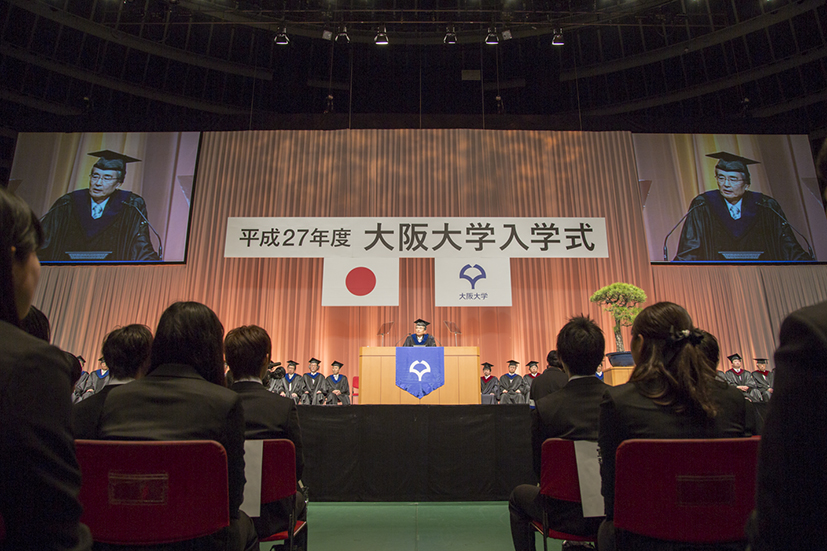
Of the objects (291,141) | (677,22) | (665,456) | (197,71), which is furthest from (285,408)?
(197,71)

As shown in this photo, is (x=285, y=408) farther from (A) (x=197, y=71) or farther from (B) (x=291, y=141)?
(A) (x=197, y=71)

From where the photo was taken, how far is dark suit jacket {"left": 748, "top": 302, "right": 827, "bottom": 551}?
47 cm

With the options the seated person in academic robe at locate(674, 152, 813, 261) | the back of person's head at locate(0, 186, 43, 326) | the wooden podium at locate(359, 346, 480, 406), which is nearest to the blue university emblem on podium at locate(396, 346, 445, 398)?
the wooden podium at locate(359, 346, 480, 406)

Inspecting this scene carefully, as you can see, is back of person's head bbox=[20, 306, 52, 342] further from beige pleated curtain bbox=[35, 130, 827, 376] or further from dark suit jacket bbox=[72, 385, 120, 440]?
beige pleated curtain bbox=[35, 130, 827, 376]

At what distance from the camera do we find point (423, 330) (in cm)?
763

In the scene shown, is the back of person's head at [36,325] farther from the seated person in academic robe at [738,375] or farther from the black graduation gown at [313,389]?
the seated person in academic robe at [738,375]

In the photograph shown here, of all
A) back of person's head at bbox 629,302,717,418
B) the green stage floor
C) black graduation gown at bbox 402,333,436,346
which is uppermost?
black graduation gown at bbox 402,333,436,346

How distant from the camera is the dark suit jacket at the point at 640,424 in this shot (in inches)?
48.5

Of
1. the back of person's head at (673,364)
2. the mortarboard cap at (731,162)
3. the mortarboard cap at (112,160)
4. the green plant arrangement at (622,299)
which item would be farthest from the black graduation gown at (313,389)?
the mortarboard cap at (731,162)

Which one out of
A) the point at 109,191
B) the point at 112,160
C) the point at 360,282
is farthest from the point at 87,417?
the point at 112,160

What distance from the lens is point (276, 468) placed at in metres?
1.70

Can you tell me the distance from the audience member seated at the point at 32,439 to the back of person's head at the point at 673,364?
1210 millimetres

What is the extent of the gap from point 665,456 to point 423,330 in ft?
21.5

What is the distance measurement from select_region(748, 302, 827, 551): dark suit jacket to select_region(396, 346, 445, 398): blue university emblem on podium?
5522 mm
